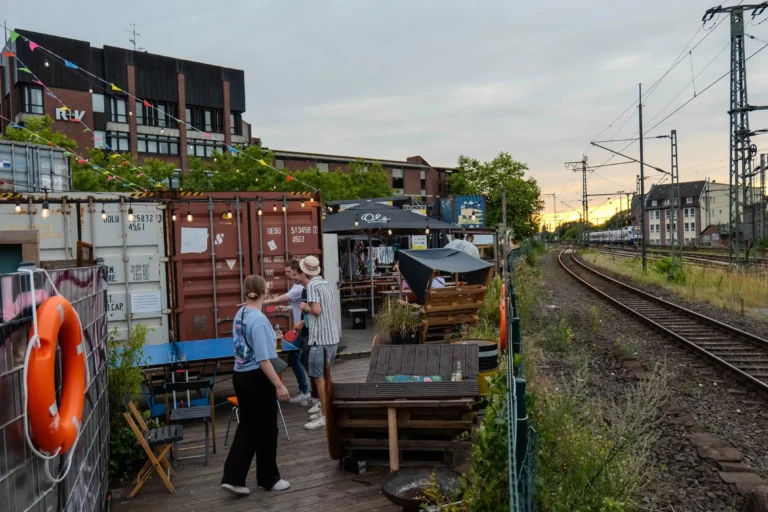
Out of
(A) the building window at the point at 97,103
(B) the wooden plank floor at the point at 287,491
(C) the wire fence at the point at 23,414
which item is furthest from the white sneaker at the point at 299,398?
(A) the building window at the point at 97,103

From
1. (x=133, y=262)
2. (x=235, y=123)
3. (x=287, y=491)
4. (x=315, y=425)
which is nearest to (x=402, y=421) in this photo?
(x=287, y=491)

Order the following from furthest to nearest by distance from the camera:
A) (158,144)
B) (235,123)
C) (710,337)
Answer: (235,123), (158,144), (710,337)

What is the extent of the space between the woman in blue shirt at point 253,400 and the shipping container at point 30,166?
14.0 meters

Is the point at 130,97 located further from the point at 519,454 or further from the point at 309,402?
the point at 519,454

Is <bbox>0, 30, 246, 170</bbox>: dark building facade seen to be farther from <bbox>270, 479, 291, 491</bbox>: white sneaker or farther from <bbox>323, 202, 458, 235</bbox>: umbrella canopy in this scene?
<bbox>270, 479, 291, 491</bbox>: white sneaker

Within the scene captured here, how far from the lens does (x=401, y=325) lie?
34.3ft

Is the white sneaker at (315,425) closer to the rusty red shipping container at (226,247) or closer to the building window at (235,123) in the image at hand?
the rusty red shipping container at (226,247)

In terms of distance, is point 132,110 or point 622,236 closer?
point 132,110

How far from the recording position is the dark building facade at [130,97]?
4141 cm

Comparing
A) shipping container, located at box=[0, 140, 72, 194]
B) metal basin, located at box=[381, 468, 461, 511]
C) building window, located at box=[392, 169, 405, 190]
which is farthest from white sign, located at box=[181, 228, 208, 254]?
building window, located at box=[392, 169, 405, 190]

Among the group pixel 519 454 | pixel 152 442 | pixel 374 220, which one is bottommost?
pixel 152 442

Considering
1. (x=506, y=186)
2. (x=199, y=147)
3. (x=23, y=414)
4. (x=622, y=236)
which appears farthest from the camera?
(x=622, y=236)

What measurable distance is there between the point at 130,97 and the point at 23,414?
171 feet

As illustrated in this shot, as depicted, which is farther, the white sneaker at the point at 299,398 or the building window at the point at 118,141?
the building window at the point at 118,141
